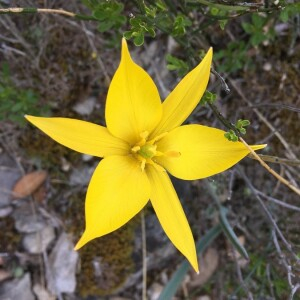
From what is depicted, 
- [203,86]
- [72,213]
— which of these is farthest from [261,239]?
[203,86]

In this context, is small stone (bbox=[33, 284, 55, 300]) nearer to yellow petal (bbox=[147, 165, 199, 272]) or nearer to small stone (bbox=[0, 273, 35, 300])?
small stone (bbox=[0, 273, 35, 300])

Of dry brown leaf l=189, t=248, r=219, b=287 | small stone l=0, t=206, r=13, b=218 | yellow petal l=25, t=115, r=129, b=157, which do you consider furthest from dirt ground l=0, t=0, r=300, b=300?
yellow petal l=25, t=115, r=129, b=157

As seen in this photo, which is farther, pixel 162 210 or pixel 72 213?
pixel 72 213

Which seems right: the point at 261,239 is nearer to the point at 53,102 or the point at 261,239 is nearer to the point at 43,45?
the point at 53,102

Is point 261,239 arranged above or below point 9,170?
below

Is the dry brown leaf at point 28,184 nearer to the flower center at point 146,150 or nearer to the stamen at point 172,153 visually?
the flower center at point 146,150

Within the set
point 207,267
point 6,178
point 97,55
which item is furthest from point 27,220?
point 207,267
